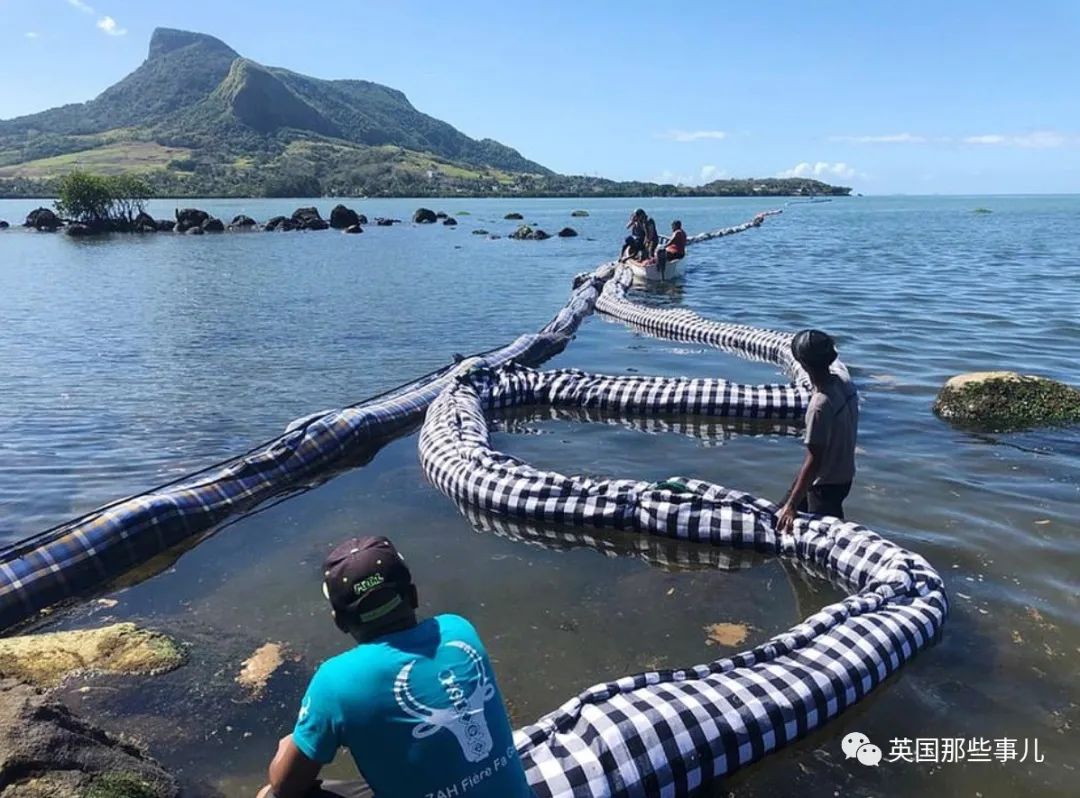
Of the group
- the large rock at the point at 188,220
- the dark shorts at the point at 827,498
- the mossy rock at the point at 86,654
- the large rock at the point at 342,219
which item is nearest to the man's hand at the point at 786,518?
the dark shorts at the point at 827,498

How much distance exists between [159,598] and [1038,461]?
11.2m

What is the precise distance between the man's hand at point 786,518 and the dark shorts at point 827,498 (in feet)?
0.89

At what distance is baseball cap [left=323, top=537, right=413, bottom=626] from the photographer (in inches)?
142

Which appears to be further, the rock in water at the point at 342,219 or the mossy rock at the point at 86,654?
the rock in water at the point at 342,219

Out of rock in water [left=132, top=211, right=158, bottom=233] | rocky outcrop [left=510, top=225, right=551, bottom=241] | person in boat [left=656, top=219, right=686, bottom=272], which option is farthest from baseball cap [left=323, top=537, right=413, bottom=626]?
rock in water [left=132, top=211, right=158, bottom=233]

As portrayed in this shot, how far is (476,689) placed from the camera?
11.8ft

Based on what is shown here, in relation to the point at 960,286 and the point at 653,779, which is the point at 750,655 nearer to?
the point at 653,779

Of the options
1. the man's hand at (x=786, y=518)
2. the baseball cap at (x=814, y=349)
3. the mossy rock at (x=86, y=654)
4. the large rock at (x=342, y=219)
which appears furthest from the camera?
the large rock at (x=342, y=219)

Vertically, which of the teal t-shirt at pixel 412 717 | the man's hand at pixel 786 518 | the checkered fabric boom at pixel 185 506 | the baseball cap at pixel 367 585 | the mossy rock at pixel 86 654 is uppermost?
the baseball cap at pixel 367 585

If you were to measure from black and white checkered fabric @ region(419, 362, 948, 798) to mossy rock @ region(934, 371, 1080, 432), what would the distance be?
6019 millimetres

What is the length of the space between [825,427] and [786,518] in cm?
128

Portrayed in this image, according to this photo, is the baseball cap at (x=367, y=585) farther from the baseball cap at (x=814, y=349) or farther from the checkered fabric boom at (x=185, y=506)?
the checkered fabric boom at (x=185, y=506)

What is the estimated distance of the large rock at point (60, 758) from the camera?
171 inches

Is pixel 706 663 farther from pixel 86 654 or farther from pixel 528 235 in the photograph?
pixel 528 235
